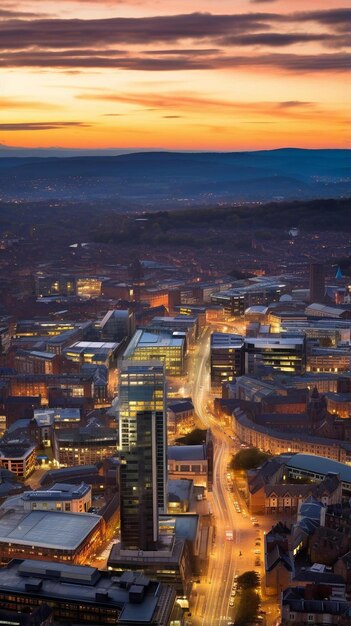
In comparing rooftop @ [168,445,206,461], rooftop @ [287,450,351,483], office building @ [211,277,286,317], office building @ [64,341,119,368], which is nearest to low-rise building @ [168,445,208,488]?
rooftop @ [168,445,206,461]

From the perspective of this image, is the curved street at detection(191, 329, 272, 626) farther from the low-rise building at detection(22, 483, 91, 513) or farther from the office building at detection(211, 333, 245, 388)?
the office building at detection(211, 333, 245, 388)

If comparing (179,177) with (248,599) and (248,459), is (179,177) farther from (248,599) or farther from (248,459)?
(248,599)

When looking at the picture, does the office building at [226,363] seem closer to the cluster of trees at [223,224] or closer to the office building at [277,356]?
the office building at [277,356]

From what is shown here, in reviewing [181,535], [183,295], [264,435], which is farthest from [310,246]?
[181,535]

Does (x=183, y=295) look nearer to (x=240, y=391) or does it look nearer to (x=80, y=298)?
(x=80, y=298)

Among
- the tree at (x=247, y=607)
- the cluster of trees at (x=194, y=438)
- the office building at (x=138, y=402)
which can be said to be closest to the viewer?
the tree at (x=247, y=607)

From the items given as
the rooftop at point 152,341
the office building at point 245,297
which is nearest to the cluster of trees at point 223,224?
the office building at point 245,297

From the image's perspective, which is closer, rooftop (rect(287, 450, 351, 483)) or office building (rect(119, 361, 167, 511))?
office building (rect(119, 361, 167, 511))

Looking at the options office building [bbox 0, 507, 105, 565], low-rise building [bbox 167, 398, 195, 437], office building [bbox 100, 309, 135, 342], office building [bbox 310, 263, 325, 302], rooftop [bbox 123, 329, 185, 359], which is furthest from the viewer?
office building [bbox 310, 263, 325, 302]
